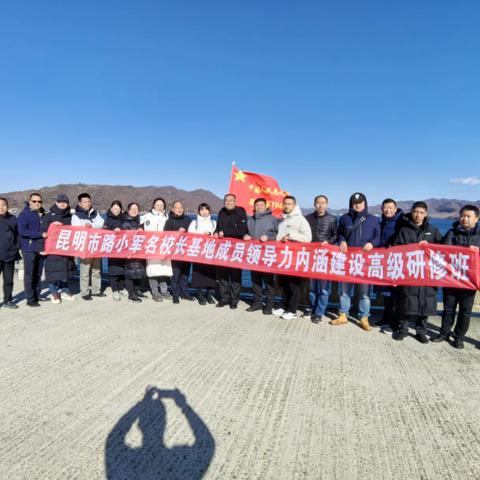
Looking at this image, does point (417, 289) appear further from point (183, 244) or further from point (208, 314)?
point (183, 244)

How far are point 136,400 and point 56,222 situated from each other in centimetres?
457

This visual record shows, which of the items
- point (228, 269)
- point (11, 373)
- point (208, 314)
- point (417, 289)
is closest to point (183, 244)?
point (228, 269)

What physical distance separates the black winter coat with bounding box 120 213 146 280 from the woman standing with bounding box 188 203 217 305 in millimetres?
1081

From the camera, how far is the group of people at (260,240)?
189 inches

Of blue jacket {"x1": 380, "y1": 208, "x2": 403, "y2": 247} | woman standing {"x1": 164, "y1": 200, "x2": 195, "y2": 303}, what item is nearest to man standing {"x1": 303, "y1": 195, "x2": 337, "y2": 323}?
blue jacket {"x1": 380, "y1": 208, "x2": 403, "y2": 247}

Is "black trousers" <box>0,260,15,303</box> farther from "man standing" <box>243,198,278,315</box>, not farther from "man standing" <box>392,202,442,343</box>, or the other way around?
"man standing" <box>392,202,442,343</box>

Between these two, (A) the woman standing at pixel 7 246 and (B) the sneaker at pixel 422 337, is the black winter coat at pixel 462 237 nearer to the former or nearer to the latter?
(B) the sneaker at pixel 422 337

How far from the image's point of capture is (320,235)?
229 inches

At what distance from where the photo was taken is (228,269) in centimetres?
639

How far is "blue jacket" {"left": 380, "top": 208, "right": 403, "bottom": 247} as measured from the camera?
207 inches

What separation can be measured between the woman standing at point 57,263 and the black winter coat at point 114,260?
0.75m

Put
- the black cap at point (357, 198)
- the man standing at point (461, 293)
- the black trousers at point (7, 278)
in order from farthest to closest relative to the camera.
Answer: the black trousers at point (7, 278) → the black cap at point (357, 198) → the man standing at point (461, 293)

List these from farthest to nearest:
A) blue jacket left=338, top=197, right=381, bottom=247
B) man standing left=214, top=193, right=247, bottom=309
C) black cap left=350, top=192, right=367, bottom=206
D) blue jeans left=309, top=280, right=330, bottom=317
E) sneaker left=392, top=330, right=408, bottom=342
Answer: man standing left=214, top=193, right=247, bottom=309 < blue jeans left=309, top=280, right=330, bottom=317 < blue jacket left=338, top=197, right=381, bottom=247 < black cap left=350, top=192, right=367, bottom=206 < sneaker left=392, top=330, right=408, bottom=342

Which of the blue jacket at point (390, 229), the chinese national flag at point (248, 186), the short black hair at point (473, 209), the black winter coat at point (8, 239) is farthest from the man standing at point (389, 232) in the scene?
the black winter coat at point (8, 239)
